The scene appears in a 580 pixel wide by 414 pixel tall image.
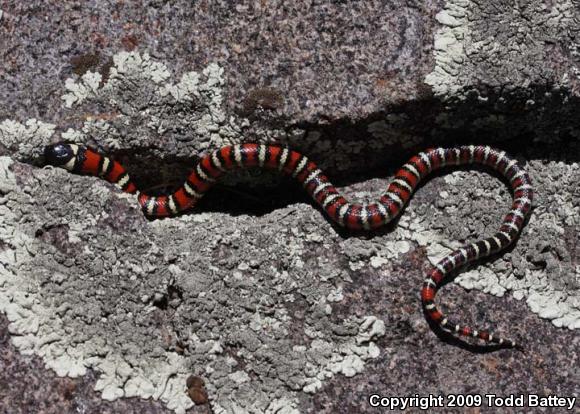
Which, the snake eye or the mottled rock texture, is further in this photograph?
the snake eye

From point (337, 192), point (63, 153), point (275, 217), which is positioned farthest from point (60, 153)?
point (337, 192)

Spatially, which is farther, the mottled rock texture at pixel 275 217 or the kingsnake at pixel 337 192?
the kingsnake at pixel 337 192

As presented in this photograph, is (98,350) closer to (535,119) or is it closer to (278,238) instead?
(278,238)

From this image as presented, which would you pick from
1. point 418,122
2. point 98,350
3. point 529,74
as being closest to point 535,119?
point 529,74

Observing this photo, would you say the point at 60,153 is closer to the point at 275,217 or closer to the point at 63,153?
the point at 63,153

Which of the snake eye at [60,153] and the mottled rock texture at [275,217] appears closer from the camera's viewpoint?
the mottled rock texture at [275,217]
